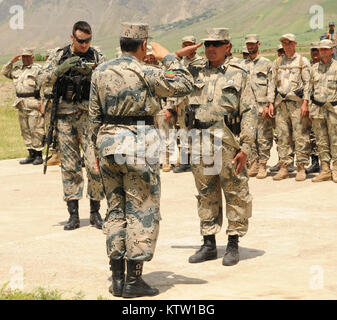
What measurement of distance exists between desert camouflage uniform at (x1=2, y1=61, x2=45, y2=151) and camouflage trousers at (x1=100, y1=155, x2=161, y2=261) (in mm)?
10148

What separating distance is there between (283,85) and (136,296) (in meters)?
7.33

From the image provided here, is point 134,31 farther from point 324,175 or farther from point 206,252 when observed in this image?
point 324,175

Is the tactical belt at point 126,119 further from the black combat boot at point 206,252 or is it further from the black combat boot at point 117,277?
the black combat boot at point 206,252

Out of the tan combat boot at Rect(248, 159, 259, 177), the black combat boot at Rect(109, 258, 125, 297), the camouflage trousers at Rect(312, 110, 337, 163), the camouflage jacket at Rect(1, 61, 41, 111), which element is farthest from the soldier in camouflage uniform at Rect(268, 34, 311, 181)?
the black combat boot at Rect(109, 258, 125, 297)

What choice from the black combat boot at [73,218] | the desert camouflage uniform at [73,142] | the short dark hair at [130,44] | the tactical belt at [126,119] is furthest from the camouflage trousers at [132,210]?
the black combat boot at [73,218]

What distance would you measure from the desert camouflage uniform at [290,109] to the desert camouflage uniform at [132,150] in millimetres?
6642

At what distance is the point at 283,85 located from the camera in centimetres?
1311

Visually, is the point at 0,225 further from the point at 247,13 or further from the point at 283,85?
the point at 247,13

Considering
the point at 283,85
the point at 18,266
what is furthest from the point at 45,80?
the point at 283,85

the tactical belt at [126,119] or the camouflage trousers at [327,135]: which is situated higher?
the tactical belt at [126,119]

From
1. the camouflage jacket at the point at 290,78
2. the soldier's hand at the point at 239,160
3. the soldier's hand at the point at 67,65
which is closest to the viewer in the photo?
the soldier's hand at the point at 239,160

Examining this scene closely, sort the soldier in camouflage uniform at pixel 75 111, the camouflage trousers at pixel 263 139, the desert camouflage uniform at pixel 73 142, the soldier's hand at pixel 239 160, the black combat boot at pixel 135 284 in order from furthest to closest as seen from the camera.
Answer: the camouflage trousers at pixel 263 139 < the desert camouflage uniform at pixel 73 142 < the soldier in camouflage uniform at pixel 75 111 < the soldier's hand at pixel 239 160 < the black combat boot at pixel 135 284

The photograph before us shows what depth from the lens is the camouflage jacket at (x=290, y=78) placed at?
1290 cm

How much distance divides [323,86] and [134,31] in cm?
→ 673
